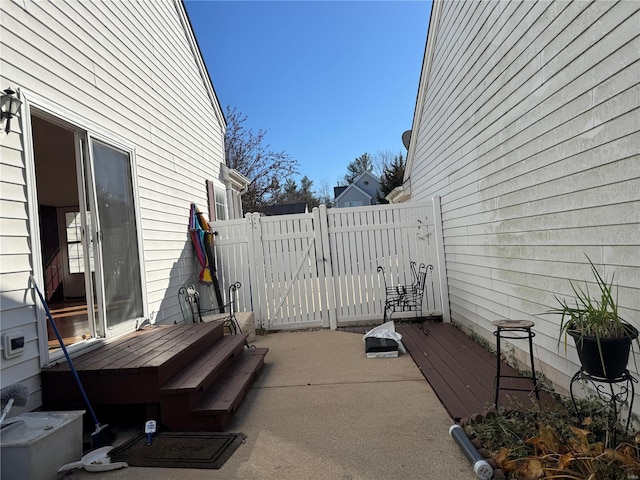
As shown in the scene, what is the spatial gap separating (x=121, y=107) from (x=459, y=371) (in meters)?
4.46

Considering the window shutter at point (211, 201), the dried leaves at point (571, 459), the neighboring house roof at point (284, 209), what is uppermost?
the neighboring house roof at point (284, 209)

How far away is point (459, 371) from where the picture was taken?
3826 mm

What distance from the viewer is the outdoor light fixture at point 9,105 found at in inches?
105

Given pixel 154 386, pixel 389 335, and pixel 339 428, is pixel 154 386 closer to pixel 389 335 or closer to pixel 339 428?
pixel 339 428

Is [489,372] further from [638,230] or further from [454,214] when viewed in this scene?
[454,214]

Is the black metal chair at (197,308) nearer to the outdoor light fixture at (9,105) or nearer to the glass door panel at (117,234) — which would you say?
the glass door panel at (117,234)

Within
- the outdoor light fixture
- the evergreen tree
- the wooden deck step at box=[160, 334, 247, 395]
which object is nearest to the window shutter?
the wooden deck step at box=[160, 334, 247, 395]

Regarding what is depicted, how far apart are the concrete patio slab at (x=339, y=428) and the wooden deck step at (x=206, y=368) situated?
1.19 ft

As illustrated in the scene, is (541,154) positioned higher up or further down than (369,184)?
further down

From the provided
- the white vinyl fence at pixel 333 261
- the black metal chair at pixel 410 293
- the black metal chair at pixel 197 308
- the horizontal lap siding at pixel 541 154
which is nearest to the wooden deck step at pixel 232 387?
the black metal chair at pixel 197 308

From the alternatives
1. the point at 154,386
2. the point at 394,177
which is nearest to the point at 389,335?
the point at 154,386

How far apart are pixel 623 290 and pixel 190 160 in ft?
19.8

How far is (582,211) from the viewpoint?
8.70 ft

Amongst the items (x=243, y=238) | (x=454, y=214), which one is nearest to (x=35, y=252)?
(x=243, y=238)
